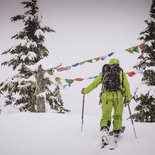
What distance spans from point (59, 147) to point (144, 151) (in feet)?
7.37

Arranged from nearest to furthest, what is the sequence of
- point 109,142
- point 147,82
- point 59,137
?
point 109,142 < point 59,137 < point 147,82

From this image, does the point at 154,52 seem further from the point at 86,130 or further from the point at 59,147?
the point at 59,147

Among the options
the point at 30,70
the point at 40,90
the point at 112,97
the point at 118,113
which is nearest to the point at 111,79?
the point at 112,97

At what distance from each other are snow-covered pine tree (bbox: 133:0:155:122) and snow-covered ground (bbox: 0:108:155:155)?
15.7 ft

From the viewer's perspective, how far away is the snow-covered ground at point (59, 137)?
7.66 meters

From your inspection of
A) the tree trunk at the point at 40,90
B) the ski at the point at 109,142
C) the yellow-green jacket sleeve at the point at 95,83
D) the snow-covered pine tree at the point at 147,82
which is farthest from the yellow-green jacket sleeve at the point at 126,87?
the tree trunk at the point at 40,90

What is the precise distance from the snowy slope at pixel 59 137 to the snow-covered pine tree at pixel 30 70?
6735 mm

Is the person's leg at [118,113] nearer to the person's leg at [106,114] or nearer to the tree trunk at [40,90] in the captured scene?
the person's leg at [106,114]

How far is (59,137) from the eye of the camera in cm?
876

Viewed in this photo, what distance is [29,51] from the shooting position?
19.2 m

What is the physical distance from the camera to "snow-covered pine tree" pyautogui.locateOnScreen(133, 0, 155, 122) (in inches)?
600

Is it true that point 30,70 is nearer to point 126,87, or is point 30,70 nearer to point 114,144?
point 126,87

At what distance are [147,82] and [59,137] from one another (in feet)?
28.5

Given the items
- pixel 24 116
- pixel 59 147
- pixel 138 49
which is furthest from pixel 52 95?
pixel 59 147
